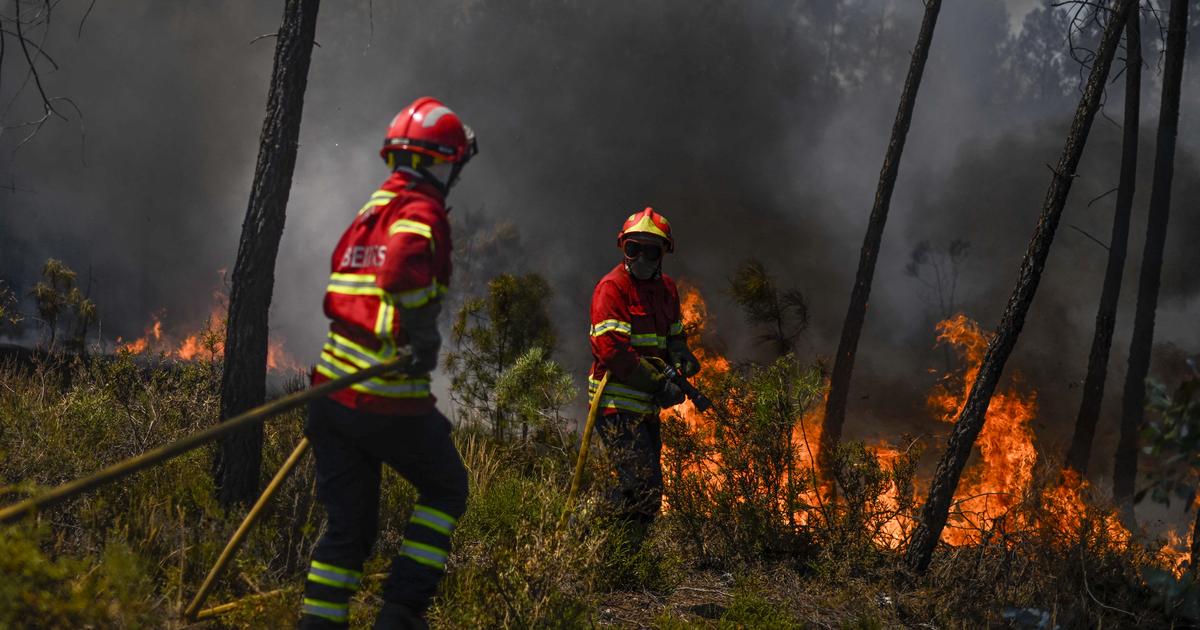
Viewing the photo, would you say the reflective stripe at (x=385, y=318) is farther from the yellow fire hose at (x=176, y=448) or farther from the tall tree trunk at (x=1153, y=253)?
the tall tree trunk at (x=1153, y=253)

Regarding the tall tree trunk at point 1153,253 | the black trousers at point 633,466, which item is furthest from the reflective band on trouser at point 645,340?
the tall tree trunk at point 1153,253

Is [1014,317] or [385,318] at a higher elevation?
[1014,317]

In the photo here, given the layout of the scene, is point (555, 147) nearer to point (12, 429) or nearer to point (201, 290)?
point (201, 290)

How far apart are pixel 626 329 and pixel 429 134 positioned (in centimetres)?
194

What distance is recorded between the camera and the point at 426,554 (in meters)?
2.99

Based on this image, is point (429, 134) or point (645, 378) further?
point (645, 378)

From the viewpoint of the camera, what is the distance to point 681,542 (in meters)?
5.13

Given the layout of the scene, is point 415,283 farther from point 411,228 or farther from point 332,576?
point 332,576

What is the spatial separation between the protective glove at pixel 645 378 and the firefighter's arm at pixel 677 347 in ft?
0.84

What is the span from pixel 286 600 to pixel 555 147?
25.3 meters

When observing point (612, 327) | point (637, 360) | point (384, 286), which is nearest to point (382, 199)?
point (384, 286)

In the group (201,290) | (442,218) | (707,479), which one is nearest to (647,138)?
(201,290)

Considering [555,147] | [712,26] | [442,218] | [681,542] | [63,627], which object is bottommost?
[63,627]

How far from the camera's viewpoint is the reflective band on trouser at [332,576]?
114 inches
